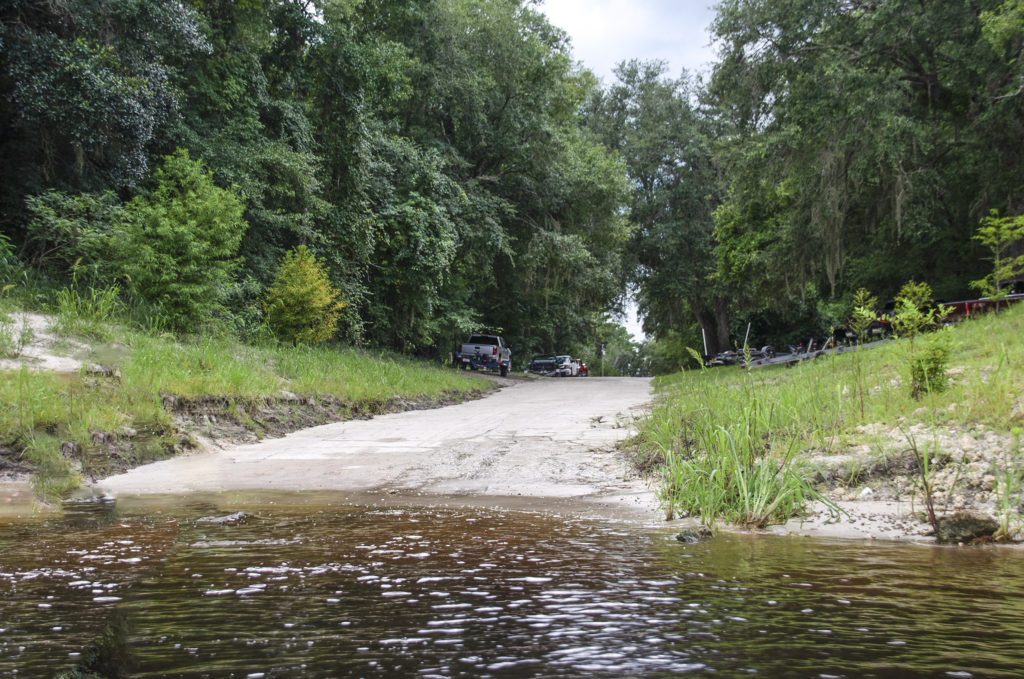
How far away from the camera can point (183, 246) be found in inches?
540

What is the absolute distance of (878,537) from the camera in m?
4.72

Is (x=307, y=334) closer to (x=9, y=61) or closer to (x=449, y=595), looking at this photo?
(x=9, y=61)

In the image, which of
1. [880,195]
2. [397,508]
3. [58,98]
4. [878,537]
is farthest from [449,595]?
[880,195]

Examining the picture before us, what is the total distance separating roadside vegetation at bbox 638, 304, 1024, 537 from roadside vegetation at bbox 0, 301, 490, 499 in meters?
5.47

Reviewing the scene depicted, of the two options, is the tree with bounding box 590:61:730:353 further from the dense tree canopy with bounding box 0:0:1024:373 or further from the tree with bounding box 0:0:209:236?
the tree with bounding box 0:0:209:236

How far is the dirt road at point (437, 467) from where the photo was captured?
251 inches

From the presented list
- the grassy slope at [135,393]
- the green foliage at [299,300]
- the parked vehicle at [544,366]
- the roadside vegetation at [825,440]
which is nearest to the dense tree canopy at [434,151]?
the green foliage at [299,300]

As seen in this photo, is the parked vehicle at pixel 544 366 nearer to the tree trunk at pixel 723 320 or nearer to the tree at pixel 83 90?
the tree trunk at pixel 723 320

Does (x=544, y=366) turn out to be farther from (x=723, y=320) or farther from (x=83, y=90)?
(x=83, y=90)

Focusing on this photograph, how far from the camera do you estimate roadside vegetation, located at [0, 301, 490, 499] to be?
7344 millimetres

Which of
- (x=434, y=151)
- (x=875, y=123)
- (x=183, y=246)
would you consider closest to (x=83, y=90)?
(x=183, y=246)

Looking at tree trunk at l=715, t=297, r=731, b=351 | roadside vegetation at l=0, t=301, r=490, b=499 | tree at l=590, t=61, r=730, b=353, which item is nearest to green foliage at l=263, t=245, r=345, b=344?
roadside vegetation at l=0, t=301, r=490, b=499

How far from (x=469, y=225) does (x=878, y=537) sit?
23721mm

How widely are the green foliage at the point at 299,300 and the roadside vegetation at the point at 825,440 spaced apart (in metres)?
11.4
